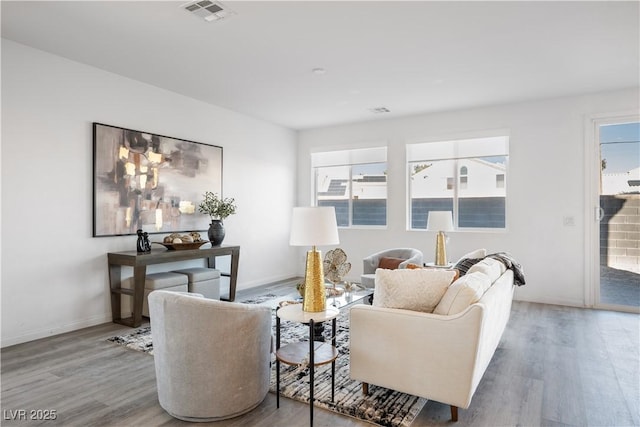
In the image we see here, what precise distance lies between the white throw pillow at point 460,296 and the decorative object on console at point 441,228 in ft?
6.74

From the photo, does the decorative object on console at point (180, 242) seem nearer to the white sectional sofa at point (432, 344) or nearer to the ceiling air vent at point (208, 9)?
the ceiling air vent at point (208, 9)

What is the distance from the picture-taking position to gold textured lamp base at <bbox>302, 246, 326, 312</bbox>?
238 cm

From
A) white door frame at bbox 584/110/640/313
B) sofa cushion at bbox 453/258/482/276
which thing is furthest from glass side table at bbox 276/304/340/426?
white door frame at bbox 584/110/640/313

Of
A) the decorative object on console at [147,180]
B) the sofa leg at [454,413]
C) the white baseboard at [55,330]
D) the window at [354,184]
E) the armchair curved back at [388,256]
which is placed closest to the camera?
the sofa leg at [454,413]

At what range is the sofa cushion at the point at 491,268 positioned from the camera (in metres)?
2.74

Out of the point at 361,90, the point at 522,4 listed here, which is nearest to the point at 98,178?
the point at 361,90

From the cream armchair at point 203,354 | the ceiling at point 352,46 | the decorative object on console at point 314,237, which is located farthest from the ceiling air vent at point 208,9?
the cream armchair at point 203,354

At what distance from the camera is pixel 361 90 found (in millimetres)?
4684

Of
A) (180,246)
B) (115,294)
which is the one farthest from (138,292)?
(180,246)

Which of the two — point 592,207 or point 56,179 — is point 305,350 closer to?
point 56,179

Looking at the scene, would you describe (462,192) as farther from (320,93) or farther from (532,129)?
(320,93)

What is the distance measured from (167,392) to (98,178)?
105 inches

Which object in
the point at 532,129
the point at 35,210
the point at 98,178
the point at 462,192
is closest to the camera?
the point at 35,210

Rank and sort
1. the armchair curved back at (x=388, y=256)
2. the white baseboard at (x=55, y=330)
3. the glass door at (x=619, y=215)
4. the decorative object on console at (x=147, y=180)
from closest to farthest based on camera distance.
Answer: the white baseboard at (x=55, y=330) < the decorative object on console at (x=147, y=180) < the glass door at (x=619, y=215) < the armchair curved back at (x=388, y=256)
